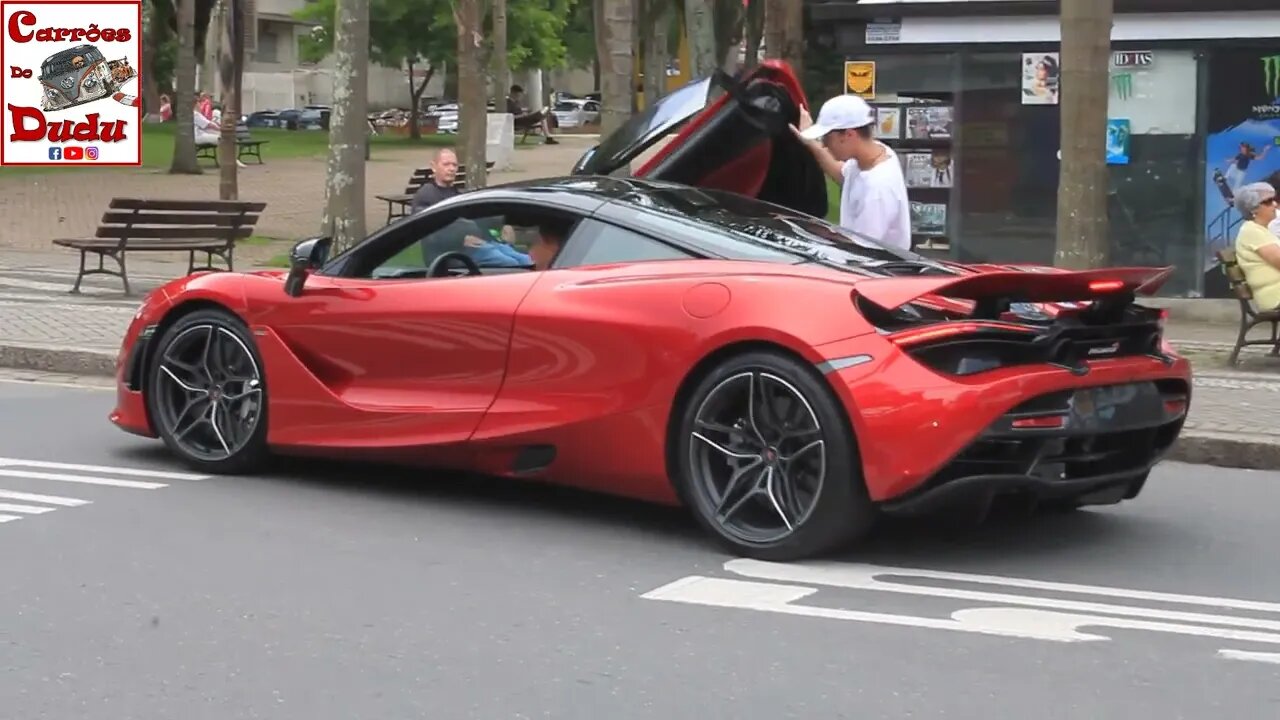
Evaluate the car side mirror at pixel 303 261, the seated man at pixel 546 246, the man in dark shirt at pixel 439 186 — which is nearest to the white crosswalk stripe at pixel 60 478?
the car side mirror at pixel 303 261

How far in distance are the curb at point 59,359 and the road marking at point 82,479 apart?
137 inches

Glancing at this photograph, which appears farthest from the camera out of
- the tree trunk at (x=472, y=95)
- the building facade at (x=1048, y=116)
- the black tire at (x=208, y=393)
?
the tree trunk at (x=472, y=95)

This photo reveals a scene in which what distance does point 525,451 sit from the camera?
728cm

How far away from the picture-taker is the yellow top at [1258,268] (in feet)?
40.3

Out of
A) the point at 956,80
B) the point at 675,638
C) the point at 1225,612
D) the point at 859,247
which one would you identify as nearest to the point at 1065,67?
the point at 956,80

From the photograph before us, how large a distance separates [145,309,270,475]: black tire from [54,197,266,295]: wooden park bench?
855 cm

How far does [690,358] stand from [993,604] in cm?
137

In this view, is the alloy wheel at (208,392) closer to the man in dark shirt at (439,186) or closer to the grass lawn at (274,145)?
the man in dark shirt at (439,186)

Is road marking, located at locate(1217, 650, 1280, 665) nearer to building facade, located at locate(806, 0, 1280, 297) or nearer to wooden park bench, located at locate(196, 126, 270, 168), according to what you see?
building facade, located at locate(806, 0, 1280, 297)

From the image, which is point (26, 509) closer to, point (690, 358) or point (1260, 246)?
point (690, 358)

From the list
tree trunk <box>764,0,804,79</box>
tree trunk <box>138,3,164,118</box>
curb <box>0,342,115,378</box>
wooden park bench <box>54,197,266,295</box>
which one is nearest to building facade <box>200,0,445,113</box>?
tree trunk <box>138,3,164,118</box>

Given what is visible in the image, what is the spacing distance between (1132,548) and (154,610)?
11.5 feet

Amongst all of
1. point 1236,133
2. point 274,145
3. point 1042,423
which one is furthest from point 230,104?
point 274,145

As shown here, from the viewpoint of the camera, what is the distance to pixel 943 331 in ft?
20.6
